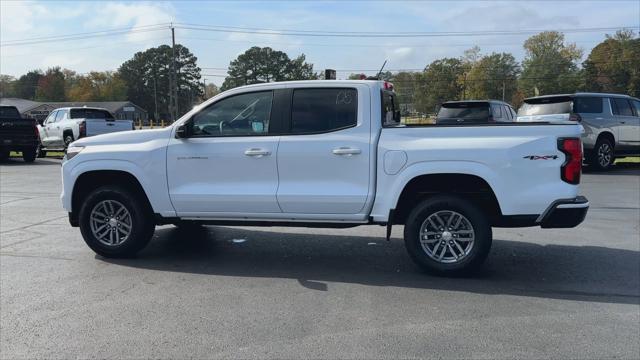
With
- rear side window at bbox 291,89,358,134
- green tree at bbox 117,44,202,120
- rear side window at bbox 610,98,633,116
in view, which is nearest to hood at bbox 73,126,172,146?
rear side window at bbox 291,89,358,134

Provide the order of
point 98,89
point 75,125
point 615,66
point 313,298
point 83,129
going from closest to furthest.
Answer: point 313,298
point 83,129
point 75,125
point 615,66
point 98,89

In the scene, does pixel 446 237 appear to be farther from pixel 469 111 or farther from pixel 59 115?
pixel 59 115

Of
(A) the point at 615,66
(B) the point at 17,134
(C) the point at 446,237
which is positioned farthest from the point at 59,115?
(A) the point at 615,66

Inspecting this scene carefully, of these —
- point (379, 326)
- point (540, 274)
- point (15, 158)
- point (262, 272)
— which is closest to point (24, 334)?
point (262, 272)

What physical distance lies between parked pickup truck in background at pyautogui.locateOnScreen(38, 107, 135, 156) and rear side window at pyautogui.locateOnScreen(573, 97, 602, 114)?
51.0ft

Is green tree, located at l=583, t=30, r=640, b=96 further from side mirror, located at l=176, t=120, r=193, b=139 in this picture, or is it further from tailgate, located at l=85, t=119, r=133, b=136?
side mirror, located at l=176, t=120, r=193, b=139

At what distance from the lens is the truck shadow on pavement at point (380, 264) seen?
214 inches

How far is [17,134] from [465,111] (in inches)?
605

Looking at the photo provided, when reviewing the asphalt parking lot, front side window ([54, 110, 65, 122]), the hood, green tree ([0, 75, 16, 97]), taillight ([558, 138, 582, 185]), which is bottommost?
the asphalt parking lot

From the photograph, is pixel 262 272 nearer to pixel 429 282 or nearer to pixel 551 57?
pixel 429 282

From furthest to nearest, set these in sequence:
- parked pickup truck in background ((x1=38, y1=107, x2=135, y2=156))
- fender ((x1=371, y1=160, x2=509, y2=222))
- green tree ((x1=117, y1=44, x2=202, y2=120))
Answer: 1. green tree ((x1=117, y1=44, x2=202, y2=120))
2. parked pickup truck in background ((x1=38, y1=107, x2=135, y2=156))
3. fender ((x1=371, y1=160, x2=509, y2=222))

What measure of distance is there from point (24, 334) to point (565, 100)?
47.6 feet

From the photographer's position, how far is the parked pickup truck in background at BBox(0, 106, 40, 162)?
19.6 meters

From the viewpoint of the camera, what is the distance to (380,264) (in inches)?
247
